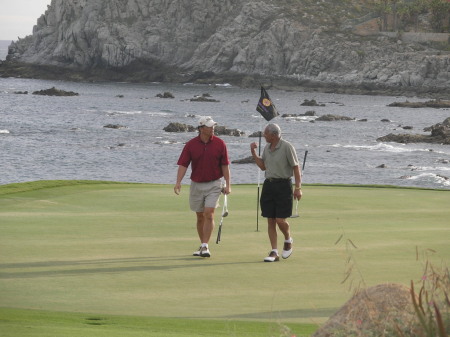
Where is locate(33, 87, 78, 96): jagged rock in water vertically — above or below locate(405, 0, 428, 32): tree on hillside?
below

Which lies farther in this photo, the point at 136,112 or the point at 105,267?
the point at 136,112

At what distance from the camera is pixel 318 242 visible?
1395cm

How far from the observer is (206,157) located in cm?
1316

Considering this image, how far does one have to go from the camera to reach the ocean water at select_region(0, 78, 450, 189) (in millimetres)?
55656

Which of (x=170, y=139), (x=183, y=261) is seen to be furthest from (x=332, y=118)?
(x=183, y=261)

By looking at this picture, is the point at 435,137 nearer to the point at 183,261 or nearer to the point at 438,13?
the point at 183,261

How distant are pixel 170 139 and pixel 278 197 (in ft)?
204

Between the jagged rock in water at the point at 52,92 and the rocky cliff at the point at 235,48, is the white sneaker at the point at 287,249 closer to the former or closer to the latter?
the jagged rock in water at the point at 52,92

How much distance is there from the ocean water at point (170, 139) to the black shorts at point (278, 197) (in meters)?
22.0

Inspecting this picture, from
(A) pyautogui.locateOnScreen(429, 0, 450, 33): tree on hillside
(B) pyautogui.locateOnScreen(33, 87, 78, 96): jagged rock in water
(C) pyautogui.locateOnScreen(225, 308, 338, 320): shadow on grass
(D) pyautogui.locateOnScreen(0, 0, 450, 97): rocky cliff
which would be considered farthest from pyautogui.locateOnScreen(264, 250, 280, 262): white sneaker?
(A) pyautogui.locateOnScreen(429, 0, 450, 33): tree on hillside

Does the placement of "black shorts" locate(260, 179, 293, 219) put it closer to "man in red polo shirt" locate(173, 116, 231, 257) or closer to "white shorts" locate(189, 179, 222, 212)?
"man in red polo shirt" locate(173, 116, 231, 257)

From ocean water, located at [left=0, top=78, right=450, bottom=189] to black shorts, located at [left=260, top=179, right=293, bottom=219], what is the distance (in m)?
22.0

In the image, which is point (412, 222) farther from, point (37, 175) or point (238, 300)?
point (37, 175)

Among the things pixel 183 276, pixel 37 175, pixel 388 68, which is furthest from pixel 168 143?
pixel 388 68
